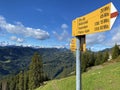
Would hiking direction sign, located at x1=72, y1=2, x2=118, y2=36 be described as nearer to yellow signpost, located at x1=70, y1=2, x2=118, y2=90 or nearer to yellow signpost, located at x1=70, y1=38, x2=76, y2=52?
yellow signpost, located at x1=70, y1=2, x2=118, y2=90

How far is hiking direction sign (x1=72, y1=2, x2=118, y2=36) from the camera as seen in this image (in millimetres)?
7403

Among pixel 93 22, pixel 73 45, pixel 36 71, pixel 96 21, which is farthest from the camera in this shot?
pixel 36 71

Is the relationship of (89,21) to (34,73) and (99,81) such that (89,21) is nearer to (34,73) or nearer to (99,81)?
(99,81)

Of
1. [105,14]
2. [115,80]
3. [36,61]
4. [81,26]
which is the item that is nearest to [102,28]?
[105,14]

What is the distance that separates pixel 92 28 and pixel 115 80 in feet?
91.9

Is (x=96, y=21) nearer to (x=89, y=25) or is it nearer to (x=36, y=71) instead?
(x=89, y=25)

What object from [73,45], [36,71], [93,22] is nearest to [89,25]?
[93,22]

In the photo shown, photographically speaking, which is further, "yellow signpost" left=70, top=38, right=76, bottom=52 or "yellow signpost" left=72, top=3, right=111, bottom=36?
"yellow signpost" left=70, top=38, right=76, bottom=52

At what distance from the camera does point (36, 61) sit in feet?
407

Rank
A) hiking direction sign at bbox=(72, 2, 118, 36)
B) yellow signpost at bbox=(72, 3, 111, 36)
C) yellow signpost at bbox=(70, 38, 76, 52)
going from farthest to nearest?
yellow signpost at bbox=(70, 38, 76, 52) → yellow signpost at bbox=(72, 3, 111, 36) → hiking direction sign at bbox=(72, 2, 118, 36)

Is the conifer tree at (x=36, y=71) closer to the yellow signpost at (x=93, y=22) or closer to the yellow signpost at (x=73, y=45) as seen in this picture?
the yellow signpost at (x=73, y=45)

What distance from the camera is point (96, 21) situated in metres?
8.14

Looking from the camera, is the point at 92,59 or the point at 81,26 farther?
the point at 92,59

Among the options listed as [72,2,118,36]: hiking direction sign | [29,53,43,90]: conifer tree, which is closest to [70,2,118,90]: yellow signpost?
[72,2,118,36]: hiking direction sign
